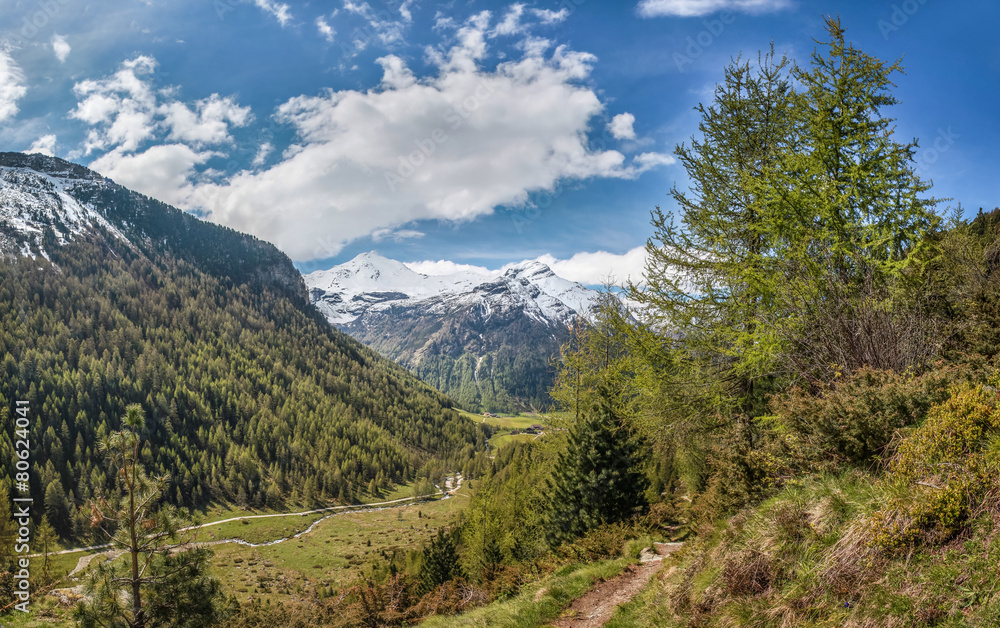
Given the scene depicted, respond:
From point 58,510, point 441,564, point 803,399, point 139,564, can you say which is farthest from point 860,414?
point 58,510

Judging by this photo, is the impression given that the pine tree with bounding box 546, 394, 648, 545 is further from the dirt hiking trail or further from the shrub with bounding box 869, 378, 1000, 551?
the shrub with bounding box 869, 378, 1000, 551

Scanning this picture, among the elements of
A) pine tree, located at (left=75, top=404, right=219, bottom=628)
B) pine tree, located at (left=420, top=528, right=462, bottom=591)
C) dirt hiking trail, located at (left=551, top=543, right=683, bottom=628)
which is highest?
pine tree, located at (left=75, top=404, right=219, bottom=628)

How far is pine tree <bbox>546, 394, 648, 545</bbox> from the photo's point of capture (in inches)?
774

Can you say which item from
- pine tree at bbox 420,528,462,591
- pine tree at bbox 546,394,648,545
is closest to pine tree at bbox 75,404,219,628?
pine tree at bbox 546,394,648,545

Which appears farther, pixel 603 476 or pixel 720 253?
pixel 603 476

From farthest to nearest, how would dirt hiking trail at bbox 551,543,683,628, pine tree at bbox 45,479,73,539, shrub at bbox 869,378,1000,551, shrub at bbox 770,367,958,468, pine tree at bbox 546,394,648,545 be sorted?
1. pine tree at bbox 45,479,73,539
2. pine tree at bbox 546,394,648,545
3. dirt hiking trail at bbox 551,543,683,628
4. shrub at bbox 770,367,958,468
5. shrub at bbox 869,378,1000,551

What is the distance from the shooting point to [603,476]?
1947cm

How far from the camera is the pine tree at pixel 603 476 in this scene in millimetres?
19656

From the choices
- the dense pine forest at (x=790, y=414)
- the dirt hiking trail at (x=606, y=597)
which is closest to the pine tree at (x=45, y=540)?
the dense pine forest at (x=790, y=414)

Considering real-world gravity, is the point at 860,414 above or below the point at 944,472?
Answer: above

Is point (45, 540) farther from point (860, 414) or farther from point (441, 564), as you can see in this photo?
point (860, 414)

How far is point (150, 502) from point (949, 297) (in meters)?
24.0

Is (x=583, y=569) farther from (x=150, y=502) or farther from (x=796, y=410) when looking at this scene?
(x=150, y=502)

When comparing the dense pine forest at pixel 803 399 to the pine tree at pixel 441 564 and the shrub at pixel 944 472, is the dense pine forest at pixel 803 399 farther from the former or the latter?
the pine tree at pixel 441 564
